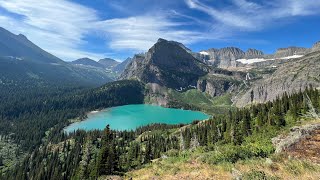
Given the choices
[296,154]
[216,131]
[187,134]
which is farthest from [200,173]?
[187,134]

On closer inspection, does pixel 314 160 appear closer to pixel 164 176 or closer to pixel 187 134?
pixel 164 176

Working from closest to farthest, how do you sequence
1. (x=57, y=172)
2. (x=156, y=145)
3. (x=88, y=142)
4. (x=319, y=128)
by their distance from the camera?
(x=319, y=128)
(x=57, y=172)
(x=156, y=145)
(x=88, y=142)

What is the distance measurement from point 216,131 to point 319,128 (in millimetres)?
122471

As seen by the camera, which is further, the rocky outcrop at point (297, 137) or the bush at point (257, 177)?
the rocky outcrop at point (297, 137)

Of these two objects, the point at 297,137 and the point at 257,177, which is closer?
the point at 257,177

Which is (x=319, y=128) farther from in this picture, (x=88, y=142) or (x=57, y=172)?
(x=88, y=142)

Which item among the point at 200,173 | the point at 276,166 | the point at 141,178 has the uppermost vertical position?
the point at 276,166

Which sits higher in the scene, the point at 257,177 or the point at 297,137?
the point at 297,137

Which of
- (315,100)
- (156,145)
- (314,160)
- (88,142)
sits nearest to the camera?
(314,160)

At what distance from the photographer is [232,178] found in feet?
70.5

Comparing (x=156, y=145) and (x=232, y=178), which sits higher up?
(x=232, y=178)

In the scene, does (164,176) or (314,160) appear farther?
(164,176)

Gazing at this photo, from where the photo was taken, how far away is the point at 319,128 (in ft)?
99.1

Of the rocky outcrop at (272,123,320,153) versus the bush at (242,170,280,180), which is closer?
the bush at (242,170,280,180)
